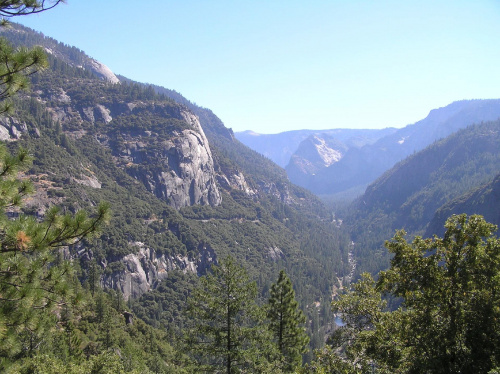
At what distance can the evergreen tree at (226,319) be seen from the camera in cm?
1692

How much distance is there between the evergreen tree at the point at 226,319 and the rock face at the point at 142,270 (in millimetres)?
92507

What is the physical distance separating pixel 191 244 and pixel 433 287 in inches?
5875

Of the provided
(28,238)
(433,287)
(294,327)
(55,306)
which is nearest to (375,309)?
(433,287)

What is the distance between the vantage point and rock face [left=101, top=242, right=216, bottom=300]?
112 meters

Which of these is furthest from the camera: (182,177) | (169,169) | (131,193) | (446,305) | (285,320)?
(182,177)

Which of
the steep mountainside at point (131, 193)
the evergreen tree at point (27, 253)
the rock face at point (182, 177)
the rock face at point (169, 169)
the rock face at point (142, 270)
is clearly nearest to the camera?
the evergreen tree at point (27, 253)

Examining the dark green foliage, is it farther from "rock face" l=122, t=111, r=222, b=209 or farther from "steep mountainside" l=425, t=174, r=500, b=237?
"rock face" l=122, t=111, r=222, b=209

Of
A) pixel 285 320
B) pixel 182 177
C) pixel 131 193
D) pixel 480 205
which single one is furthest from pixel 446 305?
pixel 480 205

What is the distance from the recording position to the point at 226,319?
17.5 metres

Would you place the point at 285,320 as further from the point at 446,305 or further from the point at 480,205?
the point at 480,205

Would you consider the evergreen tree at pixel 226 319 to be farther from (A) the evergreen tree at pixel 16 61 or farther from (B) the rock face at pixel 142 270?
(B) the rock face at pixel 142 270

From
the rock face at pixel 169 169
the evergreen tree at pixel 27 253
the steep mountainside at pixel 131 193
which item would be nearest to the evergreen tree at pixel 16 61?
the evergreen tree at pixel 27 253

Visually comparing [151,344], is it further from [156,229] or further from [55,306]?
[156,229]

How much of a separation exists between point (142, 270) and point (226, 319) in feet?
381
